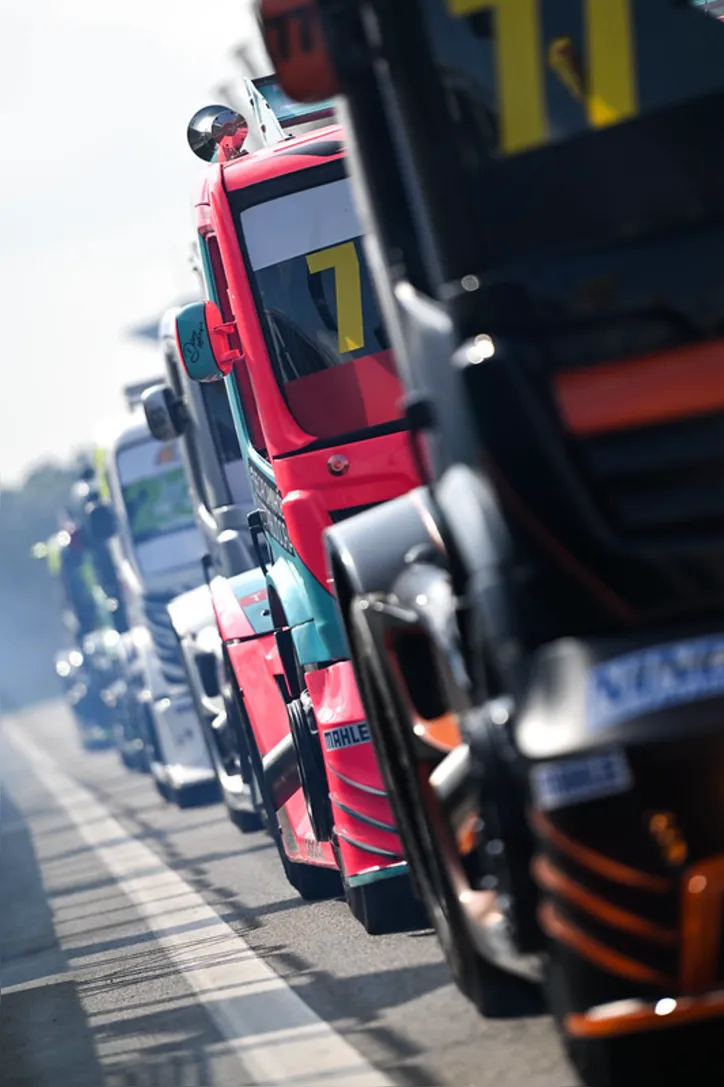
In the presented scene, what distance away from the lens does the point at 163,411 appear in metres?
13.1

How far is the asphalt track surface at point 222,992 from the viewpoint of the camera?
19.4ft

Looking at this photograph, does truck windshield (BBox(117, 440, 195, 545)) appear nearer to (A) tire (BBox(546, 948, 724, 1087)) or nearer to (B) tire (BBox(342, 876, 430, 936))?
(B) tire (BBox(342, 876, 430, 936))

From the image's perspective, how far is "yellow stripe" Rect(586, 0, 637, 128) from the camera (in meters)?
5.03

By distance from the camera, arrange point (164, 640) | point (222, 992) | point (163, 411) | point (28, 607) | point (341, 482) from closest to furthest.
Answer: point (222, 992) → point (341, 482) → point (163, 411) → point (164, 640) → point (28, 607)

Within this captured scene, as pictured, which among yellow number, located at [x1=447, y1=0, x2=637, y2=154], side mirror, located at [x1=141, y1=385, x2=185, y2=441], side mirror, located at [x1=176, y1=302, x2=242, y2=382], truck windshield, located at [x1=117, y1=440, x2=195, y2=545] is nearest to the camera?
yellow number, located at [x1=447, y1=0, x2=637, y2=154]

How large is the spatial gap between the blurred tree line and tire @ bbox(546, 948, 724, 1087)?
96428 millimetres

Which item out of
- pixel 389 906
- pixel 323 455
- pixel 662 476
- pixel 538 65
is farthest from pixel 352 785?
pixel 662 476

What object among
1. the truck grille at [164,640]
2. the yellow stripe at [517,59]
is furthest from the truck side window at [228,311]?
the truck grille at [164,640]

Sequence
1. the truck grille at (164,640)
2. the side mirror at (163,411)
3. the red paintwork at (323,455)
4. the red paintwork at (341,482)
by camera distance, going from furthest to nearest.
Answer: the truck grille at (164,640) < the side mirror at (163,411) < the red paintwork at (341,482) < the red paintwork at (323,455)

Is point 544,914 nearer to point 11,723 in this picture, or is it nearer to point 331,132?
point 331,132

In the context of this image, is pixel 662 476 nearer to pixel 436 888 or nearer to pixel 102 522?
pixel 436 888

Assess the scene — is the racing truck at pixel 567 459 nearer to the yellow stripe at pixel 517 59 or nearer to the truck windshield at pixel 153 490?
the yellow stripe at pixel 517 59

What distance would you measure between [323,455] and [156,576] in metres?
12.6

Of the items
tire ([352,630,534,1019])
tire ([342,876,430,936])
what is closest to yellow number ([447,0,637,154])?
tire ([352,630,534,1019])
